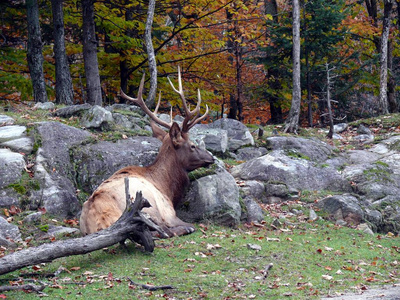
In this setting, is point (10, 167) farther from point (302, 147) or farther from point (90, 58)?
point (302, 147)

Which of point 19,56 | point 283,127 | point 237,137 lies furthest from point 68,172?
point 283,127

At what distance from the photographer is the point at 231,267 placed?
702cm

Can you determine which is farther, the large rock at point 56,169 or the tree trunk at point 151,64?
the tree trunk at point 151,64

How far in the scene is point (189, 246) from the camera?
25.8 ft

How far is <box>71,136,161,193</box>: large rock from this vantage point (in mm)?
10203

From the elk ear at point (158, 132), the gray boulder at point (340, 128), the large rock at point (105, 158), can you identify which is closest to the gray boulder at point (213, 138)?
the large rock at point (105, 158)

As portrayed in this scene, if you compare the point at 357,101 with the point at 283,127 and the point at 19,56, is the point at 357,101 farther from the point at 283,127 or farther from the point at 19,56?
the point at 19,56

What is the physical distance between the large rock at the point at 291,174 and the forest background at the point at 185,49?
491cm

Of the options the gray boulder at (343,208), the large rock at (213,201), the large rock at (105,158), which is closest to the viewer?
the large rock at (213,201)

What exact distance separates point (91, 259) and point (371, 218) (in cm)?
639

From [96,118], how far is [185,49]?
9570 mm

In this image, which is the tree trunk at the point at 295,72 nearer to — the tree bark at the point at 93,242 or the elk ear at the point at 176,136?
the elk ear at the point at 176,136

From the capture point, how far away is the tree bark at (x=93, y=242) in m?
5.85

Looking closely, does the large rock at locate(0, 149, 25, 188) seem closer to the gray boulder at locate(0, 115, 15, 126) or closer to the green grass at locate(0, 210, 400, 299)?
the gray boulder at locate(0, 115, 15, 126)
